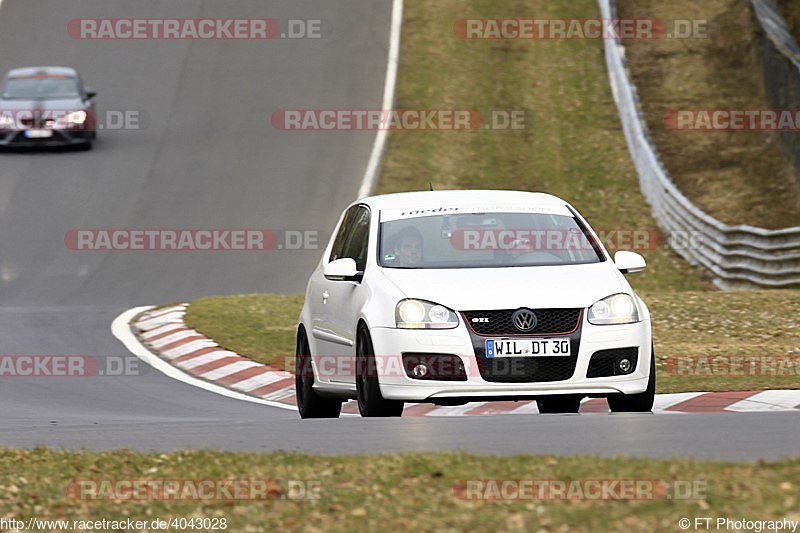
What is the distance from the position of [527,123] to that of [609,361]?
80.3 ft

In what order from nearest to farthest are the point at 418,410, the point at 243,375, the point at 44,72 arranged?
the point at 418,410
the point at 243,375
the point at 44,72

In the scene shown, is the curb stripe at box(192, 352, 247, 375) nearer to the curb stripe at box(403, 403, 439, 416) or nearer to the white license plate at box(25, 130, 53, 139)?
the curb stripe at box(403, 403, 439, 416)

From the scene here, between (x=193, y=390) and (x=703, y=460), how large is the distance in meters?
8.06

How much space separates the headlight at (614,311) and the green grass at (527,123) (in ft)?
48.0

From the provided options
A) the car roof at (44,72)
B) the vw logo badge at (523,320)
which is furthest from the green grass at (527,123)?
the vw logo badge at (523,320)

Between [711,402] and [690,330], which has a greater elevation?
[711,402]

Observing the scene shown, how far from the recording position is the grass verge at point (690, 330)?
14.1 m

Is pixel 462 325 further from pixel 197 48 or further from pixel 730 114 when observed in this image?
pixel 197 48

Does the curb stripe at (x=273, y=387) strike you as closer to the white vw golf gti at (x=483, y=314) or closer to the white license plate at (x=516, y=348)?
the white vw golf gti at (x=483, y=314)

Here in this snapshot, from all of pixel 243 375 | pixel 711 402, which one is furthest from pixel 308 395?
pixel 243 375

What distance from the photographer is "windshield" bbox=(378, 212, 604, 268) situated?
11086 millimetres

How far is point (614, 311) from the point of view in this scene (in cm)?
1040

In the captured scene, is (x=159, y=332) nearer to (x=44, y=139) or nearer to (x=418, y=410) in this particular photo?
(x=418, y=410)

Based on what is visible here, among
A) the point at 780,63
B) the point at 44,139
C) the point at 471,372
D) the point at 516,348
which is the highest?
the point at 780,63
